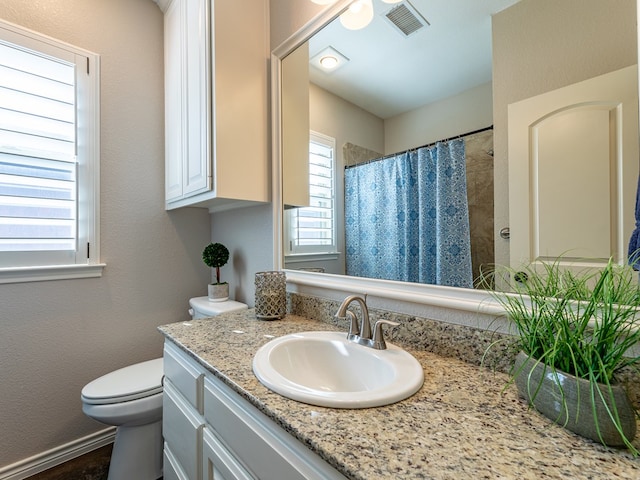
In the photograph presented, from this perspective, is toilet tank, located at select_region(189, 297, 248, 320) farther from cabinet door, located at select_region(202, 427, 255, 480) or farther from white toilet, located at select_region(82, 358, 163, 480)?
cabinet door, located at select_region(202, 427, 255, 480)

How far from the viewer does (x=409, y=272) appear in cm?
97

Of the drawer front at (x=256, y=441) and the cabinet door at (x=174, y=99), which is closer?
the drawer front at (x=256, y=441)

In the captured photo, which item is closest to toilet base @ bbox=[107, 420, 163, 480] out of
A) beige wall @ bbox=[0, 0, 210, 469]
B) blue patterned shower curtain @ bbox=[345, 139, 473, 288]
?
beige wall @ bbox=[0, 0, 210, 469]

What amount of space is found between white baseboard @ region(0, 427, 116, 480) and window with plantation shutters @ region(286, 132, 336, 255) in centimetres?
149

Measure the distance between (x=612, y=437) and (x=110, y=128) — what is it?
88.3 inches

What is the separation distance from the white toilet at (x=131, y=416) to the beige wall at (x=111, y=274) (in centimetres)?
35

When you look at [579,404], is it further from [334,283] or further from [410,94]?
[410,94]

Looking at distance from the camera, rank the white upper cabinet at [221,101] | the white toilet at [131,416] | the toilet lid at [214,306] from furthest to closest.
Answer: the toilet lid at [214,306] < the white upper cabinet at [221,101] < the white toilet at [131,416]

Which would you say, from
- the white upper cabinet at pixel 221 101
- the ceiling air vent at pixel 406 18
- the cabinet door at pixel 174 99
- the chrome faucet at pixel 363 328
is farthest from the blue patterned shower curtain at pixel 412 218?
the cabinet door at pixel 174 99

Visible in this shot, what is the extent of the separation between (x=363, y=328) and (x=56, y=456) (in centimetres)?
176

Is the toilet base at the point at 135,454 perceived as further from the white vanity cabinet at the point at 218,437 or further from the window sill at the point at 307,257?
the window sill at the point at 307,257

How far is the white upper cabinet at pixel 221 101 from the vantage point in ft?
4.28

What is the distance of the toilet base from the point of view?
4.17ft

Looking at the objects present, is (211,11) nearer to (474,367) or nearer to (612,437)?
(474,367)
